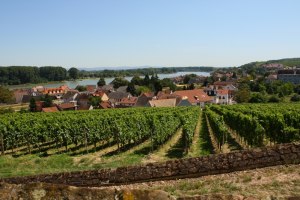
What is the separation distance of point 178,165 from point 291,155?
3440mm

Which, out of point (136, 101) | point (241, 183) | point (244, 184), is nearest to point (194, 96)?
point (136, 101)

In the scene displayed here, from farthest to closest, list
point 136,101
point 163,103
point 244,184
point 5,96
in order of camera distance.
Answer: point 5,96
point 136,101
point 163,103
point 244,184

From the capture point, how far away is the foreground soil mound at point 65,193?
370 cm

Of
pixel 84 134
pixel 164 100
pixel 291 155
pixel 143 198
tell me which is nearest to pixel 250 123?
pixel 84 134

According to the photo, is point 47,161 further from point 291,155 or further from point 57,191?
point 57,191

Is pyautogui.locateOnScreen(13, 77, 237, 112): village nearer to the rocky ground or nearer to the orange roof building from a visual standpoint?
the orange roof building

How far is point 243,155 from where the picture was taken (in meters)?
9.95

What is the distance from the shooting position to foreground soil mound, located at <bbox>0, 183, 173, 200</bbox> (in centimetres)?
370

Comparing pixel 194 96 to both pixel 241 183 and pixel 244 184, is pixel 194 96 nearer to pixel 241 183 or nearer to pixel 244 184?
pixel 241 183

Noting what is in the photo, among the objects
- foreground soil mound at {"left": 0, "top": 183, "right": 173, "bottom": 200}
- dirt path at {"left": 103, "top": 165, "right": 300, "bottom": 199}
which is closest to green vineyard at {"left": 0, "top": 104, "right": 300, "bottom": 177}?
dirt path at {"left": 103, "top": 165, "right": 300, "bottom": 199}

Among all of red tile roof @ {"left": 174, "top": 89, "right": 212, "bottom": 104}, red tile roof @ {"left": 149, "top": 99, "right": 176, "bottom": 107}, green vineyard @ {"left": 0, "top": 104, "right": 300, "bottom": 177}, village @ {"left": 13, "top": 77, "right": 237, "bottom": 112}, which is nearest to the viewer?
green vineyard @ {"left": 0, "top": 104, "right": 300, "bottom": 177}

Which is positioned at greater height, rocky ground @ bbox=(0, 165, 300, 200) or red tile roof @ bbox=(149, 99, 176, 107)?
rocky ground @ bbox=(0, 165, 300, 200)

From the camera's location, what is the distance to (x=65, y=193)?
3773mm

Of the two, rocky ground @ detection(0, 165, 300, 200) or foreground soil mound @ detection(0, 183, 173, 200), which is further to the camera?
rocky ground @ detection(0, 165, 300, 200)
